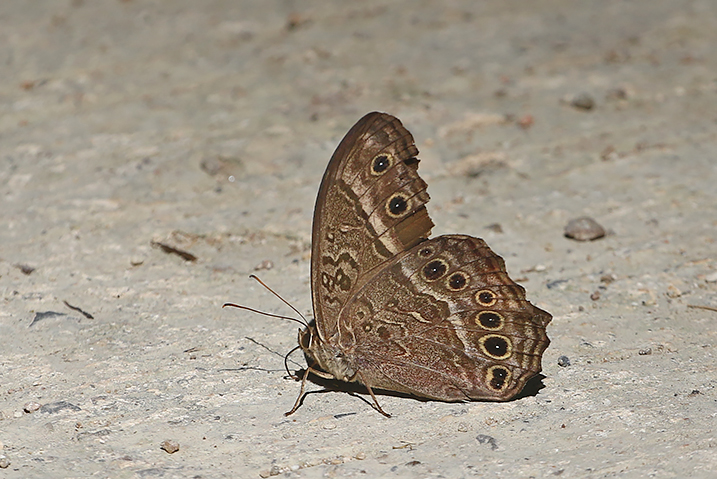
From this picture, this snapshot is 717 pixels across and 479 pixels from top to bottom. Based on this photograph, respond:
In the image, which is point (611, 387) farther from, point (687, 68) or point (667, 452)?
point (687, 68)

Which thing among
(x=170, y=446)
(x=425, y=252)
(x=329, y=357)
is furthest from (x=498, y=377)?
(x=170, y=446)

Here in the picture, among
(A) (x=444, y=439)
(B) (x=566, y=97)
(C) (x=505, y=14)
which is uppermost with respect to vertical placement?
(C) (x=505, y=14)

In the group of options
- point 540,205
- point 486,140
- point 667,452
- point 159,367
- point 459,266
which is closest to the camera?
point 667,452

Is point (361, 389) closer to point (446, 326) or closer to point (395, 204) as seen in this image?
point (446, 326)

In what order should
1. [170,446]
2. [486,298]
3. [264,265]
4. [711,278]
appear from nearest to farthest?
[170,446], [486,298], [711,278], [264,265]

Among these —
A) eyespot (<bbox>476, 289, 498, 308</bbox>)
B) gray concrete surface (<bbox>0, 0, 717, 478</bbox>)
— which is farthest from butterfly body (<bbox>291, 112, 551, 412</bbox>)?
gray concrete surface (<bbox>0, 0, 717, 478</bbox>)

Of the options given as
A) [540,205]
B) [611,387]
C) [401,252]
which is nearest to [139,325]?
[401,252]
